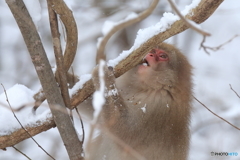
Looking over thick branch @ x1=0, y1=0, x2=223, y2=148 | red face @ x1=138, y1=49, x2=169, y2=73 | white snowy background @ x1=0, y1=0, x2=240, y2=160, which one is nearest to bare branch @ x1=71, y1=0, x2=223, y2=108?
thick branch @ x1=0, y1=0, x2=223, y2=148

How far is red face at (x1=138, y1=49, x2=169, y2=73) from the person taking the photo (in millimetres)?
3744

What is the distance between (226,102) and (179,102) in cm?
333

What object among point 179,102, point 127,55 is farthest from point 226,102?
point 127,55

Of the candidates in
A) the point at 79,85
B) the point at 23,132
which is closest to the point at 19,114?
the point at 23,132

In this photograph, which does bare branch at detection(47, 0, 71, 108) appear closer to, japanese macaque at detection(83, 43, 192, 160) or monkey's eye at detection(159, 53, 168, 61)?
japanese macaque at detection(83, 43, 192, 160)

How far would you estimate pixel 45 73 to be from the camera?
7.88 ft

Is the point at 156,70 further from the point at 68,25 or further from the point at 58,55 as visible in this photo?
the point at 58,55

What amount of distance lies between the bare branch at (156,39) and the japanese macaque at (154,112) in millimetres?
442

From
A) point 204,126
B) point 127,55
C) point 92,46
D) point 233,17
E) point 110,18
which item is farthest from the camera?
point 233,17

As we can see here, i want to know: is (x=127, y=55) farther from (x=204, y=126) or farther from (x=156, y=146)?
(x=204, y=126)

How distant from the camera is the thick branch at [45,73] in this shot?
2.35 meters

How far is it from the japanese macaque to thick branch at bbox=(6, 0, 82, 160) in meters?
0.81

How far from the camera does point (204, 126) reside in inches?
239

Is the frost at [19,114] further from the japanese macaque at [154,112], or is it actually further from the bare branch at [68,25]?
the japanese macaque at [154,112]
